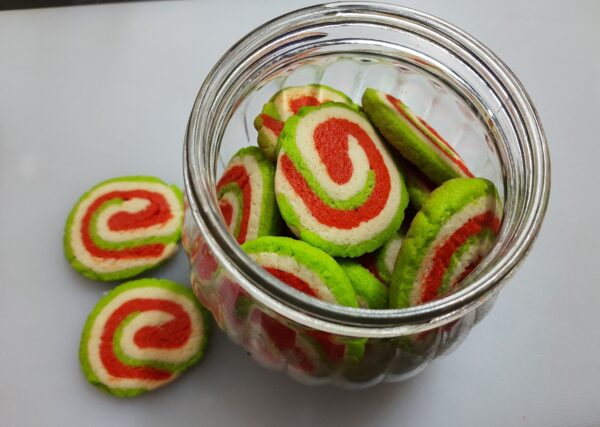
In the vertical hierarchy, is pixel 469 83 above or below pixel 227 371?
above

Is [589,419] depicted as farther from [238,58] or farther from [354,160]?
[238,58]

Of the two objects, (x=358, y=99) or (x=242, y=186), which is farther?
(x=358, y=99)

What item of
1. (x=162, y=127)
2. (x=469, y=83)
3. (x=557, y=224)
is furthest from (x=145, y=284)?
(x=557, y=224)

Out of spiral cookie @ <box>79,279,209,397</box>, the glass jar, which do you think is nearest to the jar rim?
the glass jar

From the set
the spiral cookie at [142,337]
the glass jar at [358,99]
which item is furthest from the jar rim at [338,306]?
the spiral cookie at [142,337]

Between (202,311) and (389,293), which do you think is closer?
(389,293)

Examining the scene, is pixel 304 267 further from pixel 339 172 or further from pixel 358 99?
pixel 358 99

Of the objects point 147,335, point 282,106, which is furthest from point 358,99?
point 147,335

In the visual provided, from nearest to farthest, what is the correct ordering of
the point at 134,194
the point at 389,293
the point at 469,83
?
1. the point at 389,293
2. the point at 469,83
3. the point at 134,194
